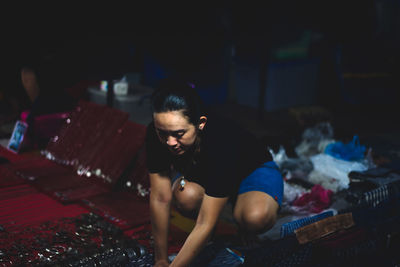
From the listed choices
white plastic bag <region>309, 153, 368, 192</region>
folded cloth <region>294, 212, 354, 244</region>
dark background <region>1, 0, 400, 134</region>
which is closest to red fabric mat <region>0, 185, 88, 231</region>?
dark background <region>1, 0, 400, 134</region>

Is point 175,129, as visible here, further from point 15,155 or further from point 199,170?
point 15,155

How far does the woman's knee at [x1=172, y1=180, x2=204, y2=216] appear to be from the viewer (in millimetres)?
2215

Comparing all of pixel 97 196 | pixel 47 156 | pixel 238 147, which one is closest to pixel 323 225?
pixel 238 147

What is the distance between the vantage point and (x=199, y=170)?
212cm

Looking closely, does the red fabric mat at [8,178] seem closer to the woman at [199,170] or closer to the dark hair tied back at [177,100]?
the woman at [199,170]

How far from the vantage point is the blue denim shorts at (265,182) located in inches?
84.0

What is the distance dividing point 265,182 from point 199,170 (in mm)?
310

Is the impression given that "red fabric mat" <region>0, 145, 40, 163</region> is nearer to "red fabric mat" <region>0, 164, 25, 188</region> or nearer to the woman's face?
"red fabric mat" <region>0, 164, 25, 188</region>

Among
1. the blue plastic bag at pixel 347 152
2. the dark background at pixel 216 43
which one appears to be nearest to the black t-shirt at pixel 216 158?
the blue plastic bag at pixel 347 152

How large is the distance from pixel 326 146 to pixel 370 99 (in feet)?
3.87

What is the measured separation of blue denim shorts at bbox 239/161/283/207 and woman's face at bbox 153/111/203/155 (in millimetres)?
554

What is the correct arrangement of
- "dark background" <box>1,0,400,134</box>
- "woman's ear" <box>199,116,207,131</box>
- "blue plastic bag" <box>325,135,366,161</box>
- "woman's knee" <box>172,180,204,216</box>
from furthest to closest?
"dark background" <box>1,0,400,134</box>, "blue plastic bag" <box>325,135,366,161</box>, "woman's knee" <box>172,180,204,216</box>, "woman's ear" <box>199,116,207,131</box>

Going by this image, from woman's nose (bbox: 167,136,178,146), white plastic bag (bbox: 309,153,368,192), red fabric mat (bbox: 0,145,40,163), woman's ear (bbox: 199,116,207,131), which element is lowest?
red fabric mat (bbox: 0,145,40,163)

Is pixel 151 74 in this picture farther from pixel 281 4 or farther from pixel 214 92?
pixel 281 4
